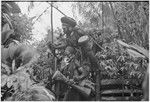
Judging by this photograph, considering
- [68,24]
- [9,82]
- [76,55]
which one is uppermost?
[68,24]

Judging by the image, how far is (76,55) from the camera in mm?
2588

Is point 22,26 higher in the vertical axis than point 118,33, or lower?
higher

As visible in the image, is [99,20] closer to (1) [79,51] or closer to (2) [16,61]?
(1) [79,51]

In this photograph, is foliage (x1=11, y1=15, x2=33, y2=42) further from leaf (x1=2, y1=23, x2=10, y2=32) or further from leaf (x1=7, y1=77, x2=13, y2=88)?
leaf (x1=7, y1=77, x2=13, y2=88)

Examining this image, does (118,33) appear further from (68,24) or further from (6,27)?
(6,27)

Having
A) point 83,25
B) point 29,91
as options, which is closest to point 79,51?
point 83,25

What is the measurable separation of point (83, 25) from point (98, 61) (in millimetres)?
444

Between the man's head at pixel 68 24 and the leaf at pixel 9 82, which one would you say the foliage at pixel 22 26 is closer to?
the man's head at pixel 68 24

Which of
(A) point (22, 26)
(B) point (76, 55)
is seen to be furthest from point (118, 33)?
(A) point (22, 26)

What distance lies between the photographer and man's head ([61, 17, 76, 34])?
260cm

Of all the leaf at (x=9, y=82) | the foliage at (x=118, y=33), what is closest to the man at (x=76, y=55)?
the foliage at (x=118, y=33)

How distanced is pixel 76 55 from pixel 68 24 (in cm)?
31

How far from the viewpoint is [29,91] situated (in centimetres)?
207

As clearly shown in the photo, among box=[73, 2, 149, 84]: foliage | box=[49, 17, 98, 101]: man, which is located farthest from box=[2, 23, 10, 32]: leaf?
box=[73, 2, 149, 84]: foliage
